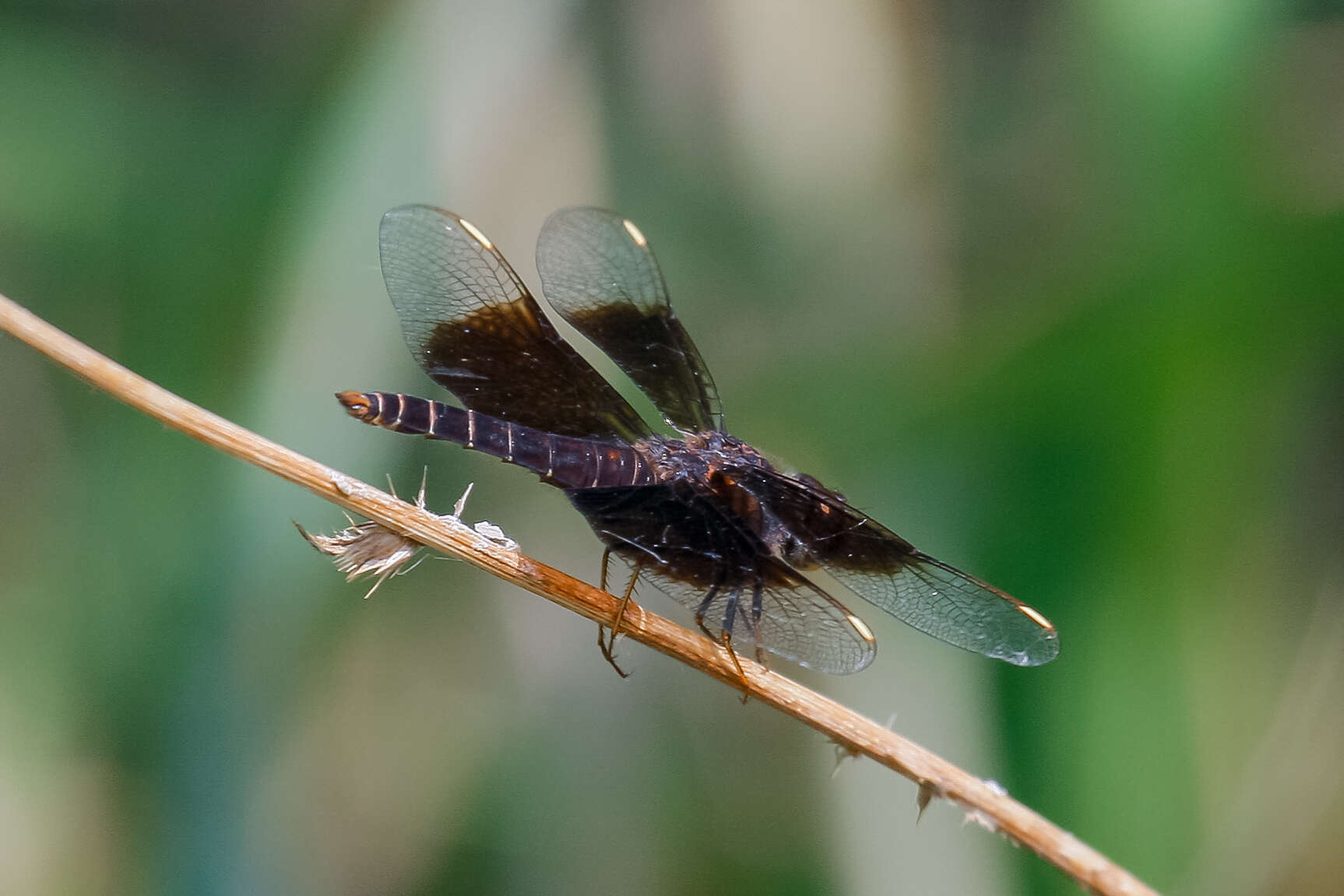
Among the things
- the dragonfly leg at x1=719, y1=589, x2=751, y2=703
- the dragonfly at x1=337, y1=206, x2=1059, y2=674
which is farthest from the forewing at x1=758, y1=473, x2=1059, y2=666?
the dragonfly leg at x1=719, y1=589, x2=751, y2=703

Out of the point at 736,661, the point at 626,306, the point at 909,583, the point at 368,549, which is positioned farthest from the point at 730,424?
the point at 368,549

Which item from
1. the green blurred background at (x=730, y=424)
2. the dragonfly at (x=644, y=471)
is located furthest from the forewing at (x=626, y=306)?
the green blurred background at (x=730, y=424)

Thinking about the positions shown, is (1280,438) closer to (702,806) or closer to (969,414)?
(969,414)

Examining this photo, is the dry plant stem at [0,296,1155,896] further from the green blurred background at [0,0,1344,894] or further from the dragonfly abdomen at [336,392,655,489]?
the green blurred background at [0,0,1344,894]

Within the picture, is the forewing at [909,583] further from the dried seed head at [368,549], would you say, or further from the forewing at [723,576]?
the dried seed head at [368,549]

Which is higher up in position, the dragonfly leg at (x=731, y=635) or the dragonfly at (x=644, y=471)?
the dragonfly at (x=644, y=471)

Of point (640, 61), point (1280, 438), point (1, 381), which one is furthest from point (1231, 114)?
point (1, 381)
